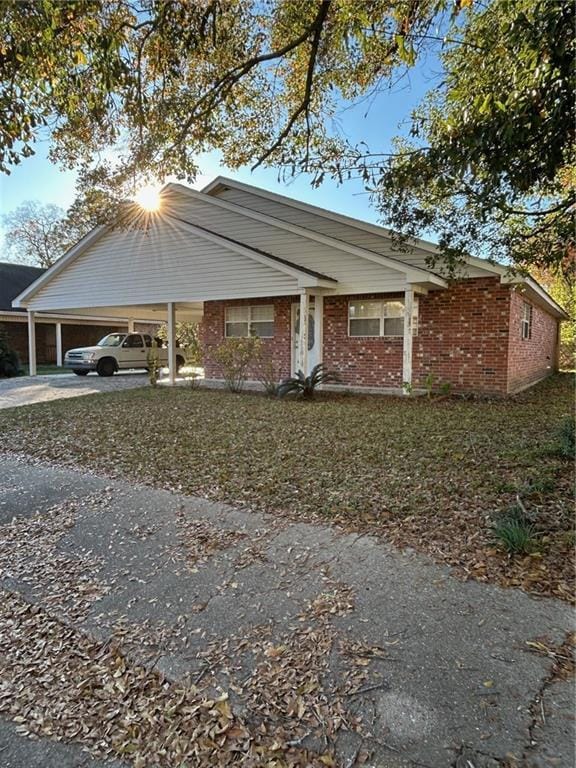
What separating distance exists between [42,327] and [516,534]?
2515 cm

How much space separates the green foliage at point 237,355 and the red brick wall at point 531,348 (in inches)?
234

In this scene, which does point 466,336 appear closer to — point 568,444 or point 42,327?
→ point 568,444

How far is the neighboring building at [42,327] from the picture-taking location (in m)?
21.5

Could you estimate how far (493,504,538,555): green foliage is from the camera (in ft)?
10.5

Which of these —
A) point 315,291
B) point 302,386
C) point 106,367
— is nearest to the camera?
point 302,386

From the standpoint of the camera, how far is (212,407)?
9.37 meters

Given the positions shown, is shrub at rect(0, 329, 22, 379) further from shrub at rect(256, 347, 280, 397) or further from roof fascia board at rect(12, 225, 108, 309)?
shrub at rect(256, 347, 280, 397)

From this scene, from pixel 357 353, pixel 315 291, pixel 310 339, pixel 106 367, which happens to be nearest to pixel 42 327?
pixel 106 367

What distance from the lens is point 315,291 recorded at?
11.1 metres

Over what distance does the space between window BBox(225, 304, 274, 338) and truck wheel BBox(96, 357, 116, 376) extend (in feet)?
19.9

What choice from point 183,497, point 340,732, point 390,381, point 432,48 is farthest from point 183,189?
point 340,732

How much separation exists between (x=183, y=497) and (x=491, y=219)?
17.2ft

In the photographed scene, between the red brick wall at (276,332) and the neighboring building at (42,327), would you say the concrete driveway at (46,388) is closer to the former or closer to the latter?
the red brick wall at (276,332)

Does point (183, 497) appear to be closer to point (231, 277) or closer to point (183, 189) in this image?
point (231, 277)
